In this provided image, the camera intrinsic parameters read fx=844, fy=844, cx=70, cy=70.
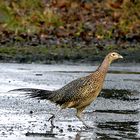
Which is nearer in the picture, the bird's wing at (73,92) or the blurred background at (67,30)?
the bird's wing at (73,92)

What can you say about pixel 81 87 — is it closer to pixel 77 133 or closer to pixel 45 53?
pixel 77 133

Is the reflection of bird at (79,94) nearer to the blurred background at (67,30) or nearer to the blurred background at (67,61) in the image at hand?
the blurred background at (67,61)

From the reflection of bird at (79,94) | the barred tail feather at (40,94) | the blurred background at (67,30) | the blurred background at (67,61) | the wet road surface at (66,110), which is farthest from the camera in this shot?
the blurred background at (67,30)

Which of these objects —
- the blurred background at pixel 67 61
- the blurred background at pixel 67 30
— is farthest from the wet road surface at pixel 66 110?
the blurred background at pixel 67 30

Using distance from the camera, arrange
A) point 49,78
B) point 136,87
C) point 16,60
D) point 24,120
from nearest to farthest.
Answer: point 24,120
point 136,87
point 49,78
point 16,60

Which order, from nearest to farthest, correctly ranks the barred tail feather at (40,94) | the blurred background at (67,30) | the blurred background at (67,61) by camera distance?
the blurred background at (67,61) → the barred tail feather at (40,94) → the blurred background at (67,30)

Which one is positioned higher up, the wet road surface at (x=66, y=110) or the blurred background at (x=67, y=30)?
the blurred background at (x=67, y=30)

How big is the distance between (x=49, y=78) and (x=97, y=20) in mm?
8498

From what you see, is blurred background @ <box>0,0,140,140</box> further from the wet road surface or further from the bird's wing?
the bird's wing

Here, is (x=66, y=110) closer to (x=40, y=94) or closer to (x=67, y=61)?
(x=40, y=94)

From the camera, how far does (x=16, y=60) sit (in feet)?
64.5

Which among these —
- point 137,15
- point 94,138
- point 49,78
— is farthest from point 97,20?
point 94,138

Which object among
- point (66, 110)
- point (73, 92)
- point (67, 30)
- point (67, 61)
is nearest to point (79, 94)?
point (73, 92)

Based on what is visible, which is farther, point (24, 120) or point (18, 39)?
point (18, 39)
